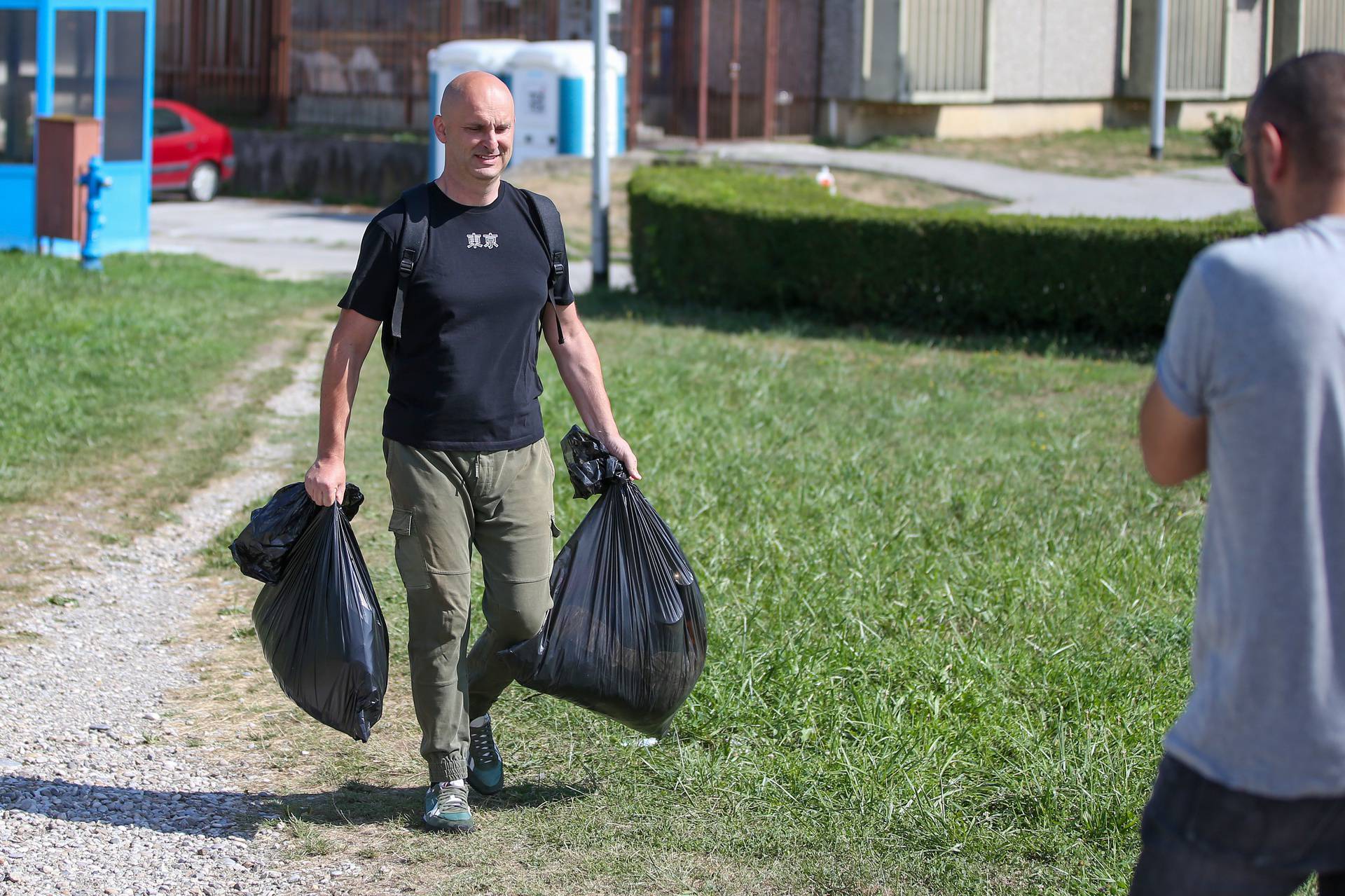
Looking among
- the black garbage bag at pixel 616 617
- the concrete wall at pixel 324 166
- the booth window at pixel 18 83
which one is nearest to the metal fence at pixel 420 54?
the concrete wall at pixel 324 166

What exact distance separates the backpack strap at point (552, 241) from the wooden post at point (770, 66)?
21504 millimetres

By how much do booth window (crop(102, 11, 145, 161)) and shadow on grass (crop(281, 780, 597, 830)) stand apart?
12.5 m

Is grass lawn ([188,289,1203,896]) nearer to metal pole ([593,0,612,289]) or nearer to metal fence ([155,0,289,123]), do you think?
metal pole ([593,0,612,289])

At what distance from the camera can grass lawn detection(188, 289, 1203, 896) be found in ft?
12.1

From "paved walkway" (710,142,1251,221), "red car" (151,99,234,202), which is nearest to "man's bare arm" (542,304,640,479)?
"paved walkway" (710,142,1251,221)

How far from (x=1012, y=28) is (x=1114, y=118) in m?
3.66

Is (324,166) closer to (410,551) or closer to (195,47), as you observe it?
(195,47)

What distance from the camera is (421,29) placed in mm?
26562

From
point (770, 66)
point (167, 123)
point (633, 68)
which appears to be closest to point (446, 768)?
point (167, 123)

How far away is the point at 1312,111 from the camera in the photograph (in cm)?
205

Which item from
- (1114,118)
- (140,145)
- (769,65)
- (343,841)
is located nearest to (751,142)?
(769,65)

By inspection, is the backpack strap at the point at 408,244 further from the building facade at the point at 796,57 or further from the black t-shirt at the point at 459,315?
the building facade at the point at 796,57

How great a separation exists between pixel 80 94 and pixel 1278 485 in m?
14.7

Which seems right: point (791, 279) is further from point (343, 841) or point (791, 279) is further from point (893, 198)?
point (343, 841)
